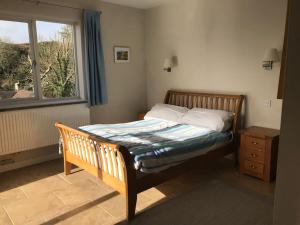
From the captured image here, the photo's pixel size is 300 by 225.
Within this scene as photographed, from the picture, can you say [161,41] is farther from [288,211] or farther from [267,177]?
[288,211]

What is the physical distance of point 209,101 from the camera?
3971 millimetres

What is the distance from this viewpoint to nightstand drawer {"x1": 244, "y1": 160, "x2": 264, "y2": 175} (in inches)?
122

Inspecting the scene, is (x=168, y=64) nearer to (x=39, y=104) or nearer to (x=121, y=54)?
(x=121, y=54)

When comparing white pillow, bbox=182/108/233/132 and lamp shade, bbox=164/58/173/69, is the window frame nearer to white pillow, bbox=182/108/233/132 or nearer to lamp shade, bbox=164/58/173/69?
lamp shade, bbox=164/58/173/69

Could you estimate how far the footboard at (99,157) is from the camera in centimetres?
230

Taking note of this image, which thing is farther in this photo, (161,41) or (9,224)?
(161,41)

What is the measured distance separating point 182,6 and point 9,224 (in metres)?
3.90

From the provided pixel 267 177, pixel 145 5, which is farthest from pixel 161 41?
pixel 267 177

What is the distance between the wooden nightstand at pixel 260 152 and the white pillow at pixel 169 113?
103 centimetres

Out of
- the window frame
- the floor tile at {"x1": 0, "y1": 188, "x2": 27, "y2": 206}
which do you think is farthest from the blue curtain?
the floor tile at {"x1": 0, "y1": 188, "x2": 27, "y2": 206}

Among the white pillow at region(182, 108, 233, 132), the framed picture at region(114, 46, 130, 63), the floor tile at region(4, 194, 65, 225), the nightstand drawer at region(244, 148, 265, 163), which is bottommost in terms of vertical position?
the floor tile at region(4, 194, 65, 225)

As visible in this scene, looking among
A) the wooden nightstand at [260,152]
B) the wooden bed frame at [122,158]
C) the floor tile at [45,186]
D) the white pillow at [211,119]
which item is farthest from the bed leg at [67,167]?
the wooden nightstand at [260,152]

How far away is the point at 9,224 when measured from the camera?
233 centimetres

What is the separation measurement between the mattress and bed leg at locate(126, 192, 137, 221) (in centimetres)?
26
